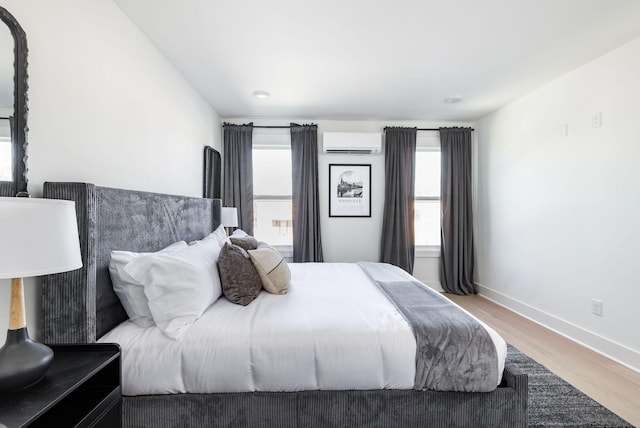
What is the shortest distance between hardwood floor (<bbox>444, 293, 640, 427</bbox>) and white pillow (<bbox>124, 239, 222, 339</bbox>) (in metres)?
2.58

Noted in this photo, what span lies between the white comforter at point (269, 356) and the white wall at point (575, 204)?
1.85 meters

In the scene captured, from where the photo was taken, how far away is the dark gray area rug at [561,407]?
1686mm

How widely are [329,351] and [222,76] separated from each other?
2.66 meters

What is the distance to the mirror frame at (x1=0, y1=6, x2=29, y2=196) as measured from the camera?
1156 millimetres

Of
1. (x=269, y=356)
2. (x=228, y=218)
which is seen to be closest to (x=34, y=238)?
(x=269, y=356)

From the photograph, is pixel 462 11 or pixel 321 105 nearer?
pixel 462 11

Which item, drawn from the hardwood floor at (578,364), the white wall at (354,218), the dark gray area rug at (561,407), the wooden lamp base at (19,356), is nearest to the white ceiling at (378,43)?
the white wall at (354,218)

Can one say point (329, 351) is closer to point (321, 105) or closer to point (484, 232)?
point (321, 105)

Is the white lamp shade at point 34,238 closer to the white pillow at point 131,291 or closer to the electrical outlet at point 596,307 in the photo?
the white pillow at point 131,291

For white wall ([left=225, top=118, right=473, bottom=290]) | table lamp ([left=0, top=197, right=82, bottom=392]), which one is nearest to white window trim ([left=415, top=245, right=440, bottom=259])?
white wall ([left=225, top=118, right=473, bottom=290])

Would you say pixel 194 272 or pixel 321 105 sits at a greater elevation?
pixel 321 105

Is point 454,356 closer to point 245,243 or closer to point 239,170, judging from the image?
point 245,243

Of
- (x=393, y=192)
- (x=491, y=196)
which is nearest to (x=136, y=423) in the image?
(x=393, y=192)

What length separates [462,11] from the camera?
195cm
